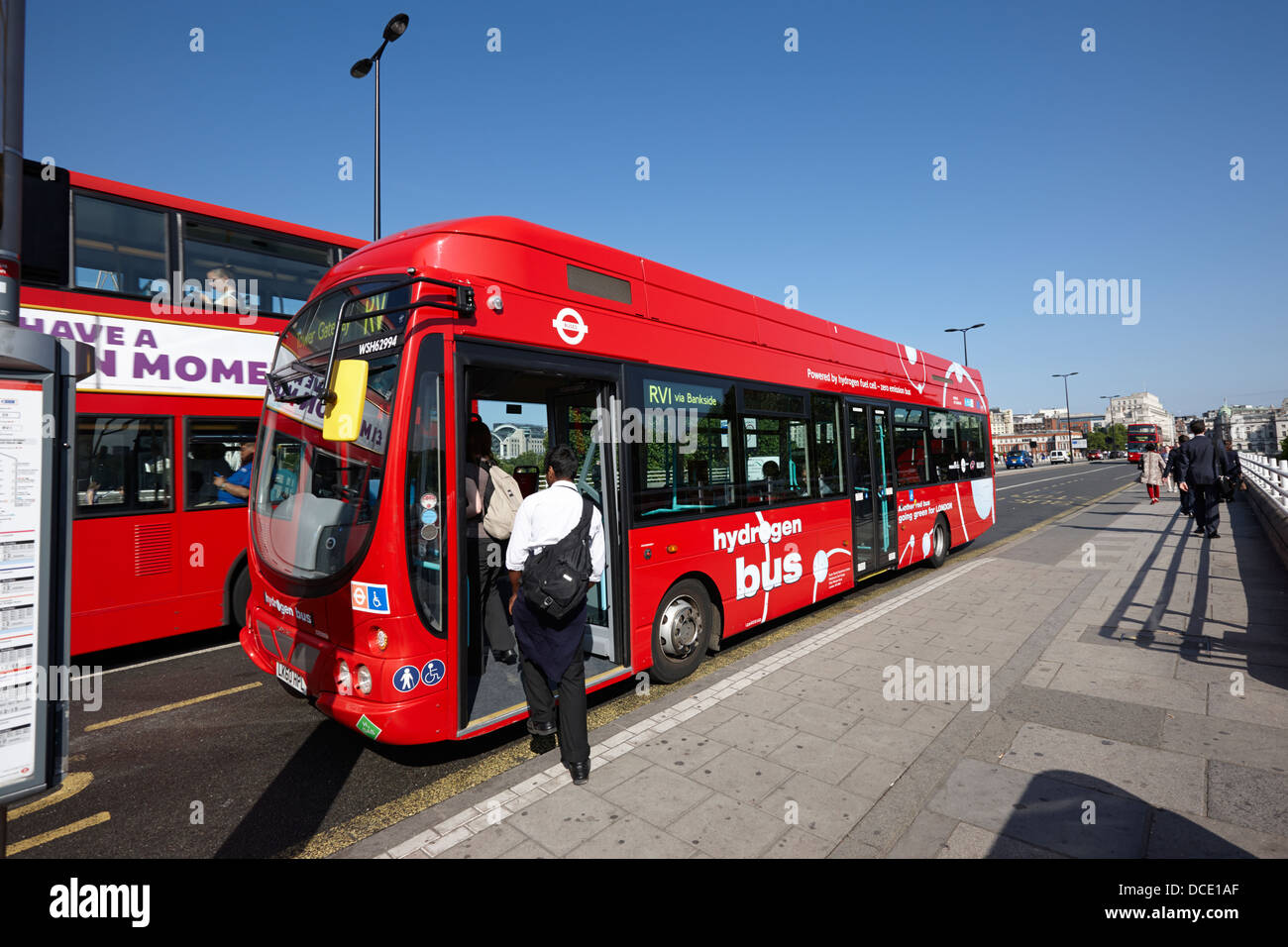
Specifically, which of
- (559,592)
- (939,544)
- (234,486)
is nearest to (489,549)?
(559,592)

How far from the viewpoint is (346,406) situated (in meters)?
2.75

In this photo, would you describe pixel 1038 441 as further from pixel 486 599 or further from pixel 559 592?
pixel 559 592

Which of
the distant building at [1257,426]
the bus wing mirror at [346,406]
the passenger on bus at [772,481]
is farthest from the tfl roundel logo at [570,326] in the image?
the distant building at [1257,426]

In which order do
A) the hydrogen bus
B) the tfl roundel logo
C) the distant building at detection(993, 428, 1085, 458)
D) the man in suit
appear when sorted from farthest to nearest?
the distant building at detection(993, 428, 1085, 458) → the man in suit → the hydrogen bus → the tfl roundel logo

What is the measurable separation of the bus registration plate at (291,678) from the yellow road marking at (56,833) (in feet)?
3.42

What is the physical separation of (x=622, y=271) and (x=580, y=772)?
3.76 meters

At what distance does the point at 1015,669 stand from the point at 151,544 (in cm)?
817

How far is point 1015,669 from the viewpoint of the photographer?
5258 millimetres

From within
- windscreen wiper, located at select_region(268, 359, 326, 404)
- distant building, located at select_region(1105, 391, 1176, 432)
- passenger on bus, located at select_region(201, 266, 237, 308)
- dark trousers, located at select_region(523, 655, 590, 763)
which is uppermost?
distant building, located at select_region(1105, 391, 1176, 432)

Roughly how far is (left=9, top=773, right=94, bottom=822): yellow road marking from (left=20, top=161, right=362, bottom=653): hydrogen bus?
7.66ft

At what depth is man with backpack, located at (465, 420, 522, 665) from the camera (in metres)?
5.03

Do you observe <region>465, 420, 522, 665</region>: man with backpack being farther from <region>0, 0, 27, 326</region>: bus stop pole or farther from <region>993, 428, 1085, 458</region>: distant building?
<region>993, 428, 1085, 458</region>: distant building

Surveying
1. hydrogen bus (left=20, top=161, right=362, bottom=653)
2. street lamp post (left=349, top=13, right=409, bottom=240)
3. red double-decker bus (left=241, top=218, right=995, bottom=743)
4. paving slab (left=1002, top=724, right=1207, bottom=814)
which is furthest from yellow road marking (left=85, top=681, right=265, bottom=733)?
street lamp post (left=349, top=13, right=409, bottom=240)
